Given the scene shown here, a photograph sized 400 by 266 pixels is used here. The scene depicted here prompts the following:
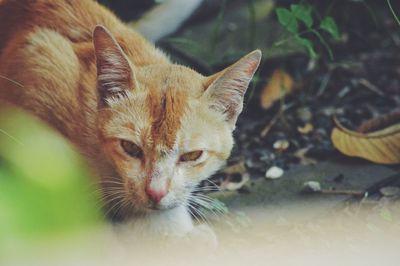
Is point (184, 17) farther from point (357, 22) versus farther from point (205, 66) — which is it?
point (357, 22)

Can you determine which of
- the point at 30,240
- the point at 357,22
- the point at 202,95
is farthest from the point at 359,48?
the point at 30,240

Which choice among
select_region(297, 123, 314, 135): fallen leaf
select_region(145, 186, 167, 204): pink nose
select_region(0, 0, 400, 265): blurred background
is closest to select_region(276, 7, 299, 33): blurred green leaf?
select_region(0, 0, 400, 265): blurred background

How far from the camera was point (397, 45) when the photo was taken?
471 cm

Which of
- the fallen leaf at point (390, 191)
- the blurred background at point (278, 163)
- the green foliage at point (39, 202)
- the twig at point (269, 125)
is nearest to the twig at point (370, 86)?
the blurred background at point (278, 163)

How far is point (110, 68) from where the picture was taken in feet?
7.89

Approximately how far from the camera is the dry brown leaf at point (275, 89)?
3.97 m

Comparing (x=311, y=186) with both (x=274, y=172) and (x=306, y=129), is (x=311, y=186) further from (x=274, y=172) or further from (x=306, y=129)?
(x=306, y=129)

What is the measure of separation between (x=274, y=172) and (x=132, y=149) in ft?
3.89

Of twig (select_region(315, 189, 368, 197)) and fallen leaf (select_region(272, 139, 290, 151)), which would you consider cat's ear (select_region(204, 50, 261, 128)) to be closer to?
twig (select_region(315, 189, 368, 197))

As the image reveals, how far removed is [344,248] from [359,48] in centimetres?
240

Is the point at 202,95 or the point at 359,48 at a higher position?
the point at 202,95

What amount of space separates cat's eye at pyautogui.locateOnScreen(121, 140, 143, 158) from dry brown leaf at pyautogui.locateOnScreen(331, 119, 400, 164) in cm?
147

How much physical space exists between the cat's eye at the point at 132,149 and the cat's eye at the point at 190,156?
175mm

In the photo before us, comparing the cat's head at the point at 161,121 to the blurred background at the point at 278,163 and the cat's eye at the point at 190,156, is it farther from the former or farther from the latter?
the blurred background at the point at 278,163
